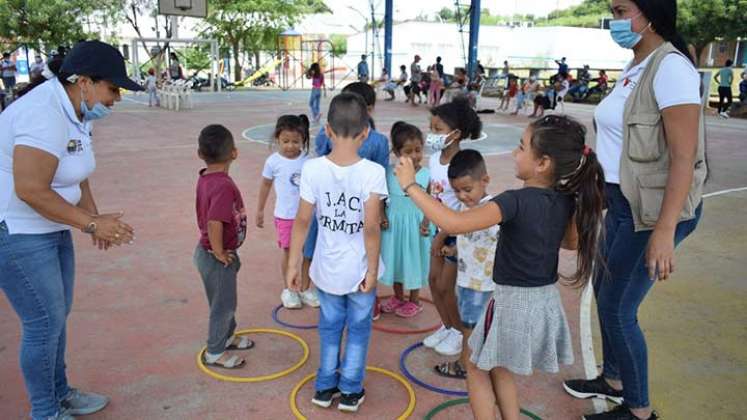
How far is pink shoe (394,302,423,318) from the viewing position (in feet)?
14.8

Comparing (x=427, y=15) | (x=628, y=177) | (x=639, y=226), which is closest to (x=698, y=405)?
(x=639, y=226)

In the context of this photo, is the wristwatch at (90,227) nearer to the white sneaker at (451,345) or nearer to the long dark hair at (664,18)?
the white sneaker at (451,345)

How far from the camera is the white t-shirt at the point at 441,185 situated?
3.57 meters

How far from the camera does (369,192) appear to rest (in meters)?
2.87

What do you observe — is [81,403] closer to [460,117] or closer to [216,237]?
[216,237]

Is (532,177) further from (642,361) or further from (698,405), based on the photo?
(698,405)

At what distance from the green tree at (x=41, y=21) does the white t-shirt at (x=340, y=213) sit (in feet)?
124

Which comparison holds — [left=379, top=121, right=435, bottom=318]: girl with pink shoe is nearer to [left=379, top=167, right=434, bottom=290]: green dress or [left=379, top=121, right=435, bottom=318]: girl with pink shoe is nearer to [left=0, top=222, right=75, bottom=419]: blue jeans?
[left=379, top=167, right=434, bottom=290]: green dress

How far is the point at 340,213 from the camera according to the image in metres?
2.93

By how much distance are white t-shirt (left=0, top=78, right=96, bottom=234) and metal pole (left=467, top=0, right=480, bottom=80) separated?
24.0 m

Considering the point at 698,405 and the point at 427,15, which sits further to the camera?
the point at 427,15

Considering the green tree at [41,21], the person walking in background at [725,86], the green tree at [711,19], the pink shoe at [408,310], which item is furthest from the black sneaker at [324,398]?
the green tree at [711,19]

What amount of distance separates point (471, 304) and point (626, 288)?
89 cm

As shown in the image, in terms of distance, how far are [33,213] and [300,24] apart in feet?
134
